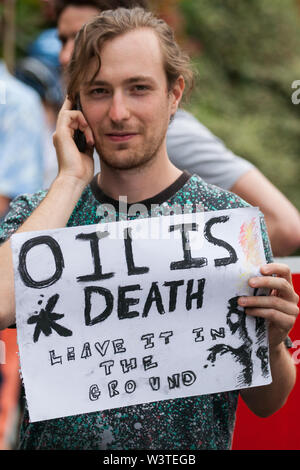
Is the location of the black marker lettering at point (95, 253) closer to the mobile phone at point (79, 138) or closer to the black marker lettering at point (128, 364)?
the black marker lettering at point (128, 364)

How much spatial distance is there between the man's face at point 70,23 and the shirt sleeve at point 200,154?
608 mm

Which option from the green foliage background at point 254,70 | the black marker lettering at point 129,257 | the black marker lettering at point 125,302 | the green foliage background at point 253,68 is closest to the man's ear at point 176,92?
the black marker lettering at point 129,257

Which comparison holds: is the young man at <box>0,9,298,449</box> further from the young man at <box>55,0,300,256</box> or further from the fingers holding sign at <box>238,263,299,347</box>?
the young man at <box>55,0,300,256</box>

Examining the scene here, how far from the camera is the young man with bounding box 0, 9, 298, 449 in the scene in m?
1.86

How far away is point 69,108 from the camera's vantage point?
2.15m

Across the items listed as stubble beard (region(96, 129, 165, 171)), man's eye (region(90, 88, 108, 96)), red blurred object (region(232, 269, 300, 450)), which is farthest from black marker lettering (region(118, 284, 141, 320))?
red blurred object (region(232, 269, 300, 450))

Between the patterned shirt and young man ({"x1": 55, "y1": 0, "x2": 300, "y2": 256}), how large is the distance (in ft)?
2.07

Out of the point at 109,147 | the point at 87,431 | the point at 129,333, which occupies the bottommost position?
the point at 87,431

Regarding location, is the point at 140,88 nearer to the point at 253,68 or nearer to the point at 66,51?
the point at 66,51

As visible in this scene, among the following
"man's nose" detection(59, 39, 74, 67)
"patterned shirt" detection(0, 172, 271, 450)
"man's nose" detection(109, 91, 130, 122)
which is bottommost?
"patterned shirt" detection(0, 172, 271, 450)

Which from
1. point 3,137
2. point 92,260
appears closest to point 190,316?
point 92,260

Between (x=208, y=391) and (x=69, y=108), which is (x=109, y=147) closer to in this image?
(x=69, y=108)

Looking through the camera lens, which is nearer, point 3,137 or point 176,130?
point 176,130
